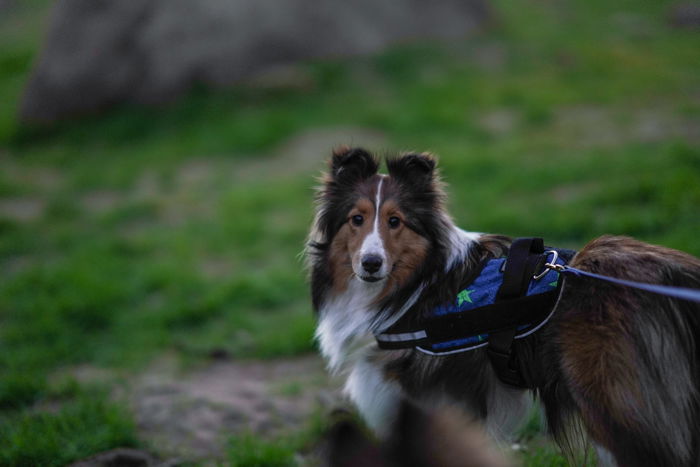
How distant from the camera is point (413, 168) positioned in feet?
10.8

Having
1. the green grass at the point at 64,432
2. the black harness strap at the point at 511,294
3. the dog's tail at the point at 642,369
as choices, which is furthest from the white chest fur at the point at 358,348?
the green grass at the point at 64,432

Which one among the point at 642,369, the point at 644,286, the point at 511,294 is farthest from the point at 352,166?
the point at 642,369

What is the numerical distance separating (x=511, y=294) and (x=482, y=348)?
32 cm

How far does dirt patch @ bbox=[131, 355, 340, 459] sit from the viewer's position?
156 inches

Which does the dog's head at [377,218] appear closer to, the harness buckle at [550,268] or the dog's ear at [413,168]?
the dog's ear at [413,168]

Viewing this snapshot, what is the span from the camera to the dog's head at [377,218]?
10.4 feet

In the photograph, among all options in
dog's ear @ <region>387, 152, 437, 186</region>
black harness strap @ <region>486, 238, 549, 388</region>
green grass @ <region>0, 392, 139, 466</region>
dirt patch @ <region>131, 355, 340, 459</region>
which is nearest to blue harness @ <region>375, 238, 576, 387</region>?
black harness strap @ <region>486, 238, 549, 388</region>

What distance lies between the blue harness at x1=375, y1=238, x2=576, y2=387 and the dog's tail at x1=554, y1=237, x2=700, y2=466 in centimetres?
22

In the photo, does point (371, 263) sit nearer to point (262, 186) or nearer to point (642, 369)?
point (642, 369)

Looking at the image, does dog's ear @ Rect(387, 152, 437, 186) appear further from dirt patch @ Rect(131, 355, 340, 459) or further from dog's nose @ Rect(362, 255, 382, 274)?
dirt patch @ Rect(131, 355, 340, 459)

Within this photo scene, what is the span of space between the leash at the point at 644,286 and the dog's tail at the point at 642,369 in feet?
0.22

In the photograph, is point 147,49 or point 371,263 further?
point 147,49

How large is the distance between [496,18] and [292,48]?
15.3 feet

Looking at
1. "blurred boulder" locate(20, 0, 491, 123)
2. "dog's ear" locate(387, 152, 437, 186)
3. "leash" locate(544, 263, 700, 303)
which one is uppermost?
"blurred boulder" locate(20, 0, 491, 123)
